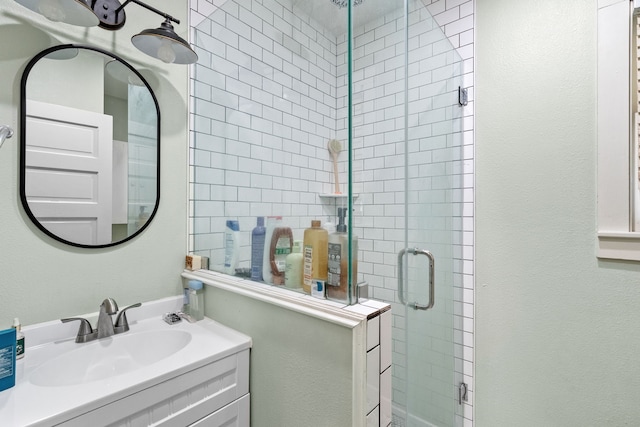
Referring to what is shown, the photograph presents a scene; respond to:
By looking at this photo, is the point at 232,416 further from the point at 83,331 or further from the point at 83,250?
the point at 83,250

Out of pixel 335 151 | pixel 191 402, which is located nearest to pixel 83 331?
pixel 191 402

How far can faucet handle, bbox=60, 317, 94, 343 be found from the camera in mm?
1049

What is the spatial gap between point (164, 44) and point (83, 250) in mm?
869

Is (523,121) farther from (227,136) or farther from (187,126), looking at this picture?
(187,126)

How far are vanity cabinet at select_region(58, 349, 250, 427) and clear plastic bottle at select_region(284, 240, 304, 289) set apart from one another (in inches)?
13.0

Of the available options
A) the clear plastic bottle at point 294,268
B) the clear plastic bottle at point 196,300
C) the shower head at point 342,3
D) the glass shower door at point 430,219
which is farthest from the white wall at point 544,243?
the clear plastic bottle at point 196,300

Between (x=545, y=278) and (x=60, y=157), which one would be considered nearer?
(x=60, y=157)

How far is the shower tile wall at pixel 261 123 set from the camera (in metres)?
1.29

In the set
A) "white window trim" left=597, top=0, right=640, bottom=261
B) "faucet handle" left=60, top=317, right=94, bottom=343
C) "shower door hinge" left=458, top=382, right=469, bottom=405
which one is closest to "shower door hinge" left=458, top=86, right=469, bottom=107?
"white window trim" left=597, top=0, right=640, bottom=261

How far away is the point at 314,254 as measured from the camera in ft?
3.16

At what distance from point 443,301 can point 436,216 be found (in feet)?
1.51

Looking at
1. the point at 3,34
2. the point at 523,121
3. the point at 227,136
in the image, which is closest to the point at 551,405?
the point at 523,121

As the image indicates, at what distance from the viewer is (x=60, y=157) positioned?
3.51ft

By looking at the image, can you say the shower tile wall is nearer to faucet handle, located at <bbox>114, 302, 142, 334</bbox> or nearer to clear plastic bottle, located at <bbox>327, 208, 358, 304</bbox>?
clear plastic bottle, located at <bbox>327, 208, 358, 304</bbox>
